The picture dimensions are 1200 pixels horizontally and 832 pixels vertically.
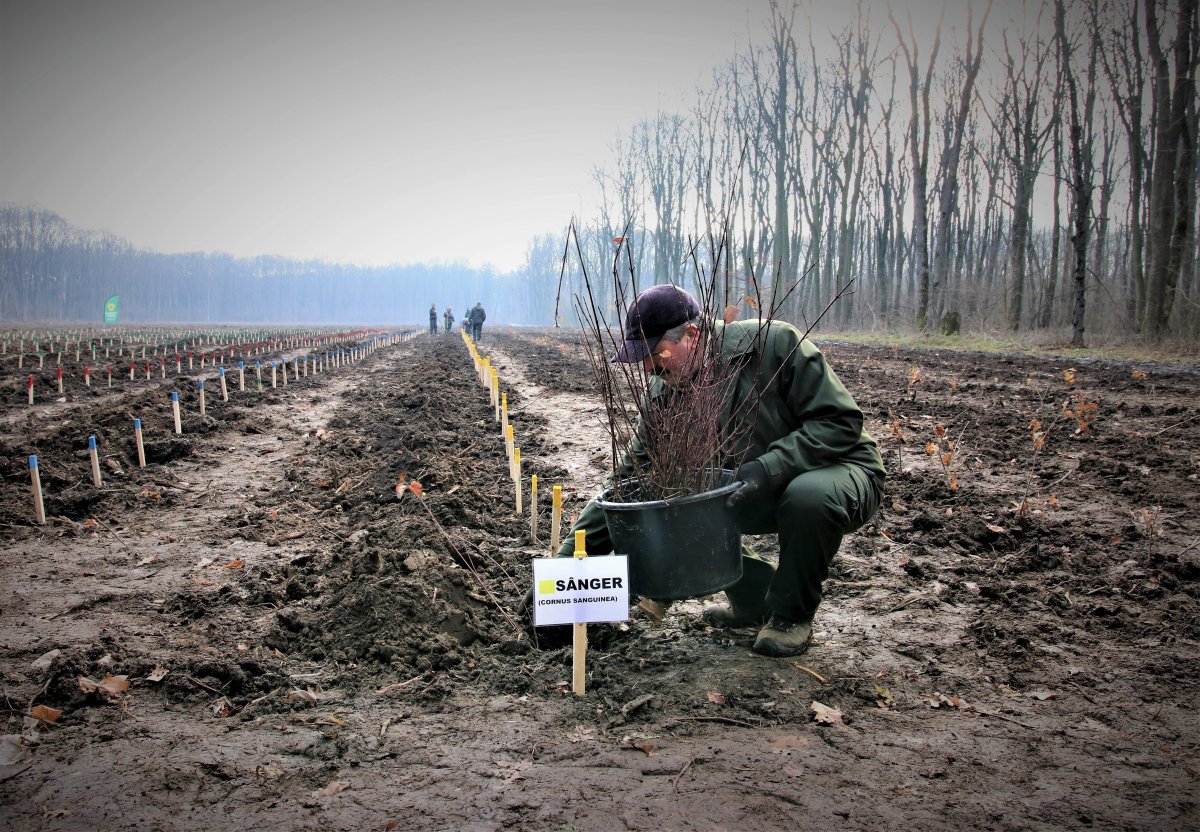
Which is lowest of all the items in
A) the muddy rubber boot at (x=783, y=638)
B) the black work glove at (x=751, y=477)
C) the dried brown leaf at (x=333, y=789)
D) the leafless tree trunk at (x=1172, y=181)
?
the dried brown leaf at (x=333, y=789)

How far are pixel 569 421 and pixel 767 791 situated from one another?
23.3 ft

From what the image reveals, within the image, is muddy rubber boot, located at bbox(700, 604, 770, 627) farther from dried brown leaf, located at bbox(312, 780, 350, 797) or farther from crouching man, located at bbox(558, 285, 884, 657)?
dried brown leaf, located at bbox(312, 780, 350, 797)

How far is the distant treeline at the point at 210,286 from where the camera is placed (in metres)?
81.0

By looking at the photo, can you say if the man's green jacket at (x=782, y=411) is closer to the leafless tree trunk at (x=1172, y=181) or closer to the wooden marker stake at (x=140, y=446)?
the wooden marker stake at (x=140, y=446)

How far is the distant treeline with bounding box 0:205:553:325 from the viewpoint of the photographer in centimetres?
8100

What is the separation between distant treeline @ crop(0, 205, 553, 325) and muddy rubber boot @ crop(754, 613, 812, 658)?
221ft

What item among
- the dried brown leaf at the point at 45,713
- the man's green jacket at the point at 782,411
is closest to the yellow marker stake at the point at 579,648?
the man's green jacket at the point at 782,411

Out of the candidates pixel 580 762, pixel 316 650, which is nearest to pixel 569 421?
pixel 316 650

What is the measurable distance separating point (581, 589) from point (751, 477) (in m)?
0.78

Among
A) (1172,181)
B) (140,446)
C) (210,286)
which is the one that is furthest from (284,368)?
(210,286)

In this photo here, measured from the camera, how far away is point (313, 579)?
12.8ft

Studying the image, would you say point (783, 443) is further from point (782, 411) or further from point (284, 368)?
point (284, 368)

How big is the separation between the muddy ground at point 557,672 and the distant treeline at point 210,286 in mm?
65197

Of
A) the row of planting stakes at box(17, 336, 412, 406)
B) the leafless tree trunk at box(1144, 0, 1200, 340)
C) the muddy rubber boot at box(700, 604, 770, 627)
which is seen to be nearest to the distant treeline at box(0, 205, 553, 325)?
the row of planting stakes at box(17, 336, 412, 406)
